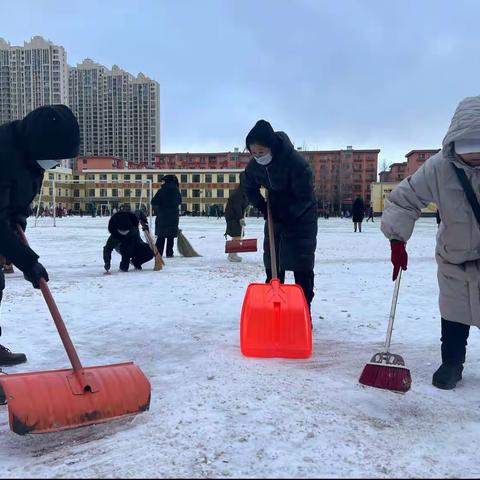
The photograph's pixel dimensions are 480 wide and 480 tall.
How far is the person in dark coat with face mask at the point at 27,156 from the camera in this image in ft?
7.84

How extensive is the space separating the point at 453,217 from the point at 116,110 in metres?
108

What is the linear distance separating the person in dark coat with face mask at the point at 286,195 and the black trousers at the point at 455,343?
119 cm

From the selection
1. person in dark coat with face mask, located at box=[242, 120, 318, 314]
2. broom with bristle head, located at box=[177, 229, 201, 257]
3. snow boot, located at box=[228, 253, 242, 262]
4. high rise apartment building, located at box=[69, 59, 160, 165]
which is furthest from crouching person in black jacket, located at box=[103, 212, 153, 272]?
high rise apartment building, located at box=[69, 59, 160, 165]

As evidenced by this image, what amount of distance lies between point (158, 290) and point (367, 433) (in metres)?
4.13

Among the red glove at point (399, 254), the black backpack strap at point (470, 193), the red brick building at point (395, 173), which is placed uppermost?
the red brick building at point (395, 173)

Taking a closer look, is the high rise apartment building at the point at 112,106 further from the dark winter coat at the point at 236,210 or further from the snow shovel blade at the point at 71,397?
the snow shovel blade at the point at 71,397

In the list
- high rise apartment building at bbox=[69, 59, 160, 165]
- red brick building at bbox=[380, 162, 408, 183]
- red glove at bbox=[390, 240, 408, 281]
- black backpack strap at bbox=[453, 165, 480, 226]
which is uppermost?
high rise apartment building at bbox=[69, 59, 160, 165]

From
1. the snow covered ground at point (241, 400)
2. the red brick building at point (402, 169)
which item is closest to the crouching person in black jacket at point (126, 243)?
the snow covered ground at point (241, 400)

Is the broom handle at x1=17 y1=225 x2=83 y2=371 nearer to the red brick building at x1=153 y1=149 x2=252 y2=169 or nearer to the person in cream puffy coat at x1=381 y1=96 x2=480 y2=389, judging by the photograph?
the person in cream puffy coat at x1=381 y1=96 x2=480 y2=389

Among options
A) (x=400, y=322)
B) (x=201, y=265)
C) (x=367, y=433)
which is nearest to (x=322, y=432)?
(x=367, y=433)

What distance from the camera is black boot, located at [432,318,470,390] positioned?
2.66 meters

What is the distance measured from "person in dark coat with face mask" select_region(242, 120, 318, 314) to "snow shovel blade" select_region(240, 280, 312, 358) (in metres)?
0.58

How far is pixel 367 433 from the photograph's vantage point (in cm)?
201

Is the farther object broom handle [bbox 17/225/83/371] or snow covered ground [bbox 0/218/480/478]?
broom handle [bbox 17/225/83/371]
